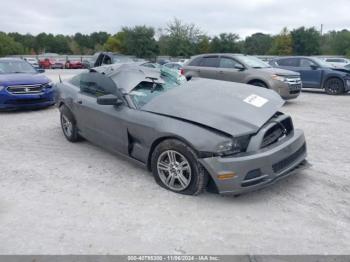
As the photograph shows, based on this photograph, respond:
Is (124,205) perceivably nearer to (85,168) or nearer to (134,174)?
(134,174)

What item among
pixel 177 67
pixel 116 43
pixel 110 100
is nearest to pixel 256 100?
pixel 110 100

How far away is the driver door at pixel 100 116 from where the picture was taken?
4.62m

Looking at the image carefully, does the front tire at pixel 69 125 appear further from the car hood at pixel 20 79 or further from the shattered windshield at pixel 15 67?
the shattered windshield at pixel 15 67

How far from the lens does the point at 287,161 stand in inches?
155

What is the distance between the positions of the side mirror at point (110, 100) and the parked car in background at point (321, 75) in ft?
35.5

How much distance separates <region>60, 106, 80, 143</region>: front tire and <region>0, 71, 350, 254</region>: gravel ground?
66 cm

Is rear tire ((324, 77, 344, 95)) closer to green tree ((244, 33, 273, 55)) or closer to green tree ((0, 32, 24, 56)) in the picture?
green tree ((244, 33, 273, 55))

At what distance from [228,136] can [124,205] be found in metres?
1.36

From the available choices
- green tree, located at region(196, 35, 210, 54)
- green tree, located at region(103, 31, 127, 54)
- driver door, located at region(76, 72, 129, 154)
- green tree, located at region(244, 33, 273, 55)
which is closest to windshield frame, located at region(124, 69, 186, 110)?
driver door, located at region(76, 72, 129, 154)

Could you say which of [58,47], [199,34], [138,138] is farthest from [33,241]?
[58,47]

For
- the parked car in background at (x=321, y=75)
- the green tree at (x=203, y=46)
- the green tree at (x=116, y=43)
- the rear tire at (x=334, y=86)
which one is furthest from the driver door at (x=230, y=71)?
the green tree at (x=116, y=43)

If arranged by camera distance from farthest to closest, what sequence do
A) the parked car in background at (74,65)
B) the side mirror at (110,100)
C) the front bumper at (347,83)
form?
the parked car in background at (74,65) < the front bumper at (347,83) < the side mirror at (110,100)

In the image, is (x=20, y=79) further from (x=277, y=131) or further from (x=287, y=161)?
(x=287, y=161)

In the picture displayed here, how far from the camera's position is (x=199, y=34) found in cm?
6619
